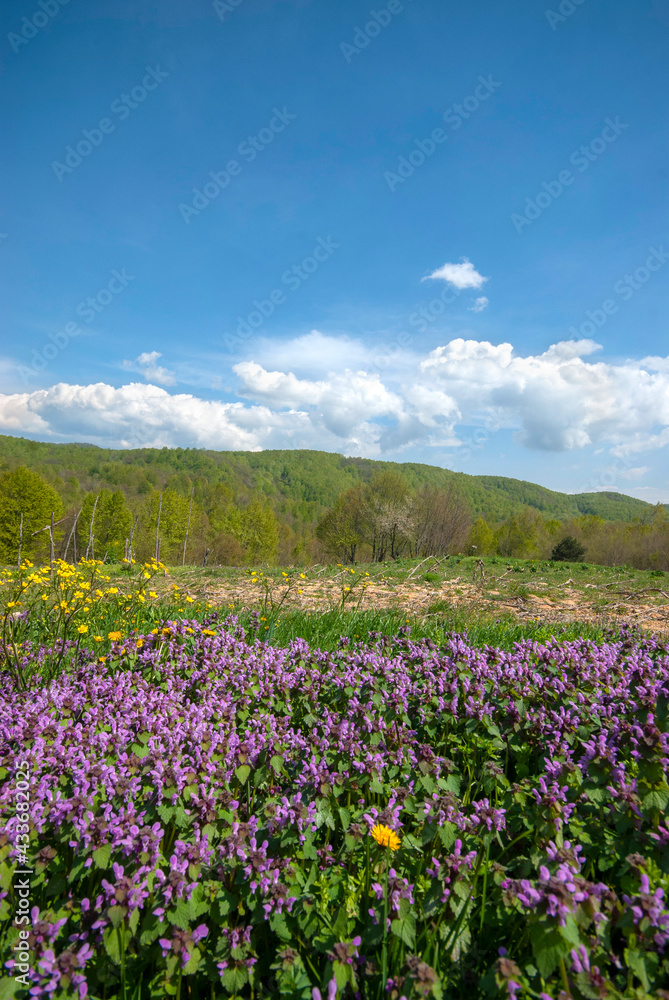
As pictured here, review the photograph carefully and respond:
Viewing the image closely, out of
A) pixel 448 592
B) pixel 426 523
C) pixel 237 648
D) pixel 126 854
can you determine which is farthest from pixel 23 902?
pixel 426 523

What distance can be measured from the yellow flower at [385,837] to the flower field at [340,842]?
0.5 inches

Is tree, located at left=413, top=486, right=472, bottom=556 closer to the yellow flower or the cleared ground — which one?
the cleared ground

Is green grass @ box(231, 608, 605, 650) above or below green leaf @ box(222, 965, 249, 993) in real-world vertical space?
above

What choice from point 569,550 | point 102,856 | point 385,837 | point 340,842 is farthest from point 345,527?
point 102,856

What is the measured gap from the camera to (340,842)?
2.35m

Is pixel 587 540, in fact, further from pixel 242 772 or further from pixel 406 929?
pixel 406 929

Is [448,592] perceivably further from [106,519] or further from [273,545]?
[106,519]

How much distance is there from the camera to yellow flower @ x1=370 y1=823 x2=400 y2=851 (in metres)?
1.81

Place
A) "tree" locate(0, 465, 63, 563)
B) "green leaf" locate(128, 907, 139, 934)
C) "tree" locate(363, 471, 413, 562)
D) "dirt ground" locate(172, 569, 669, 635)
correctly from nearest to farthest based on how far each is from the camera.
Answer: "green leaf" locate(128, 907, 139, 934) < "dirt ground" locate(172, 569, 669, 635) < "tree" locate(0, 465, 63, 563) < "tree" locate(363, 471, 413, 562)

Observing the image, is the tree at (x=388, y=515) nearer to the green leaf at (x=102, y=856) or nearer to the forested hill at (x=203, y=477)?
the green leaf at (x=102, y=856)

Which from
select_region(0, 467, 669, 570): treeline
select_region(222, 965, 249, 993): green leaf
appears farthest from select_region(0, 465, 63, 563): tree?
select_region(222, 965, 249, 993): green leaf

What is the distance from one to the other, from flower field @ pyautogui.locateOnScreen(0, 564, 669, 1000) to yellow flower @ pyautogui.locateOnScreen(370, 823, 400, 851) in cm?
1

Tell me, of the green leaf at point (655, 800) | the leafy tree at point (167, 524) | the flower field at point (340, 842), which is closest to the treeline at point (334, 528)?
the leafy tree at point (167, 524)

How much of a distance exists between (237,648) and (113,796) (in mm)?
1904
